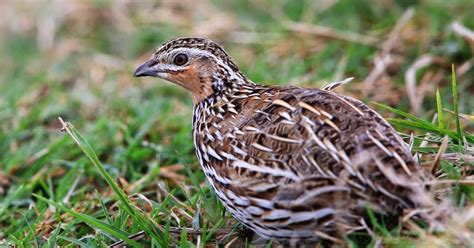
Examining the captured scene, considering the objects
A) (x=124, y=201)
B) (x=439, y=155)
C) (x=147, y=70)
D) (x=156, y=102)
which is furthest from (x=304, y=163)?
(x=156, y=102)

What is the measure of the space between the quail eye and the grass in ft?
1.87

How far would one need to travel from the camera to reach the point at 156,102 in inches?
246

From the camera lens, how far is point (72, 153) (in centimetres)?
542

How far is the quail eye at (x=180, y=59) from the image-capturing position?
440 cm

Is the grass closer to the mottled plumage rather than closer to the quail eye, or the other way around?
the mottled plumage

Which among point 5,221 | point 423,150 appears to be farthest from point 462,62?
point 5,221

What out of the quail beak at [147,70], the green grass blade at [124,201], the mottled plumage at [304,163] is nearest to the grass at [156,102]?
the green grass blade at [124,201]

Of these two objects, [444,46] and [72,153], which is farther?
[444,46]

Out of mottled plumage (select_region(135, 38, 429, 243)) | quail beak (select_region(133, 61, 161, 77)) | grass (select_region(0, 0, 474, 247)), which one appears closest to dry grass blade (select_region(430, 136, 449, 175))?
grass (select_region(0, 0, 474, 247))

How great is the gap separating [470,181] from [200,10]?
210 inches

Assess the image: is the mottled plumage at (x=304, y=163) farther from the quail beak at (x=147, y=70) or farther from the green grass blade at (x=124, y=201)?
the quail beak at (x=147, y=70)

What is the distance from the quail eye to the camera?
Answer: 4.40m

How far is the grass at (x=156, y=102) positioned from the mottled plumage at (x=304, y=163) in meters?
0.19

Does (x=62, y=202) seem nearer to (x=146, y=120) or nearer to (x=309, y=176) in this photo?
(x=146, y=120)
